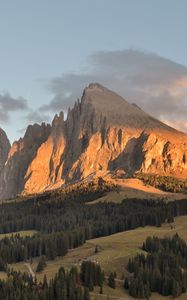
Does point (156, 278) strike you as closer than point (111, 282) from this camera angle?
No

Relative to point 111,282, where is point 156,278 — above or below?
above

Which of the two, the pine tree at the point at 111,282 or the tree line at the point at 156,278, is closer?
the tree line at the point at 156,278

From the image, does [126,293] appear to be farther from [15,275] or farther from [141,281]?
[15,275]

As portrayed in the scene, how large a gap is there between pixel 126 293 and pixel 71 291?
21067mm

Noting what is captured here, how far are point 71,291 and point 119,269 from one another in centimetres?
3697

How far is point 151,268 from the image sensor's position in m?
190

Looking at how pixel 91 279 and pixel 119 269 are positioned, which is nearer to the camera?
pixel 91 279

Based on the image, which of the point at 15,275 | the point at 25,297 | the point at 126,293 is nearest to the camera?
the point at 25,297

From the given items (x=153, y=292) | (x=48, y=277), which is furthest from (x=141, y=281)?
(x=48, y=277)

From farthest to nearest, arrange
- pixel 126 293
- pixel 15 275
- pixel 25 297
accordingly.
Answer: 1. pixel 15 275
2. pixel 126 293
3. pixel 25 297

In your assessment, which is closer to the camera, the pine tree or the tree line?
the tree line

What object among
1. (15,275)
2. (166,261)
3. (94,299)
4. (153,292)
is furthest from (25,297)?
(166,261)

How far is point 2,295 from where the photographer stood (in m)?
161

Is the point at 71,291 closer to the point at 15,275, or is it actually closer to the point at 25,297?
the point at 25,297
